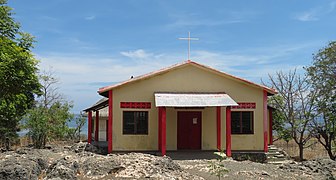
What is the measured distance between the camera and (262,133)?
1975 cm

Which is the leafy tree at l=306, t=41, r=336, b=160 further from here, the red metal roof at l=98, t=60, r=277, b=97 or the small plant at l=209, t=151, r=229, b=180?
the small plant at l=209, t=151, r=229, b=180

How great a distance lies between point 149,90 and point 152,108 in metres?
0.95

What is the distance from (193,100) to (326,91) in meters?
9.24

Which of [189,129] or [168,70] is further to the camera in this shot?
[189,129]

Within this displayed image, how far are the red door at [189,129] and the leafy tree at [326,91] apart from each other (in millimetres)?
8153

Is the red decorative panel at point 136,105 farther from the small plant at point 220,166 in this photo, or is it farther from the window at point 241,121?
the small plant at point 220,166

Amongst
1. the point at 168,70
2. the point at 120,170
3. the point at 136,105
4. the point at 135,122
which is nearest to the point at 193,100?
the point at 168,70

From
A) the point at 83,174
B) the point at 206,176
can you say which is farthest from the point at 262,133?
the point at 83,174

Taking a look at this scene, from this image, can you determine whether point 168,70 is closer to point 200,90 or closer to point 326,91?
point 200,90

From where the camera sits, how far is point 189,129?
20.0 m

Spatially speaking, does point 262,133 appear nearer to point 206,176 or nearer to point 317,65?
point 317,65

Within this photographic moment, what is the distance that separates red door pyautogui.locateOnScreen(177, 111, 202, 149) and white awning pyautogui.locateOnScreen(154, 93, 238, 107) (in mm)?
1389

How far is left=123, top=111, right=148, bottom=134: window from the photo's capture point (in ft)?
62.6

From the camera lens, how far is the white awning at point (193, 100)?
698 inches
